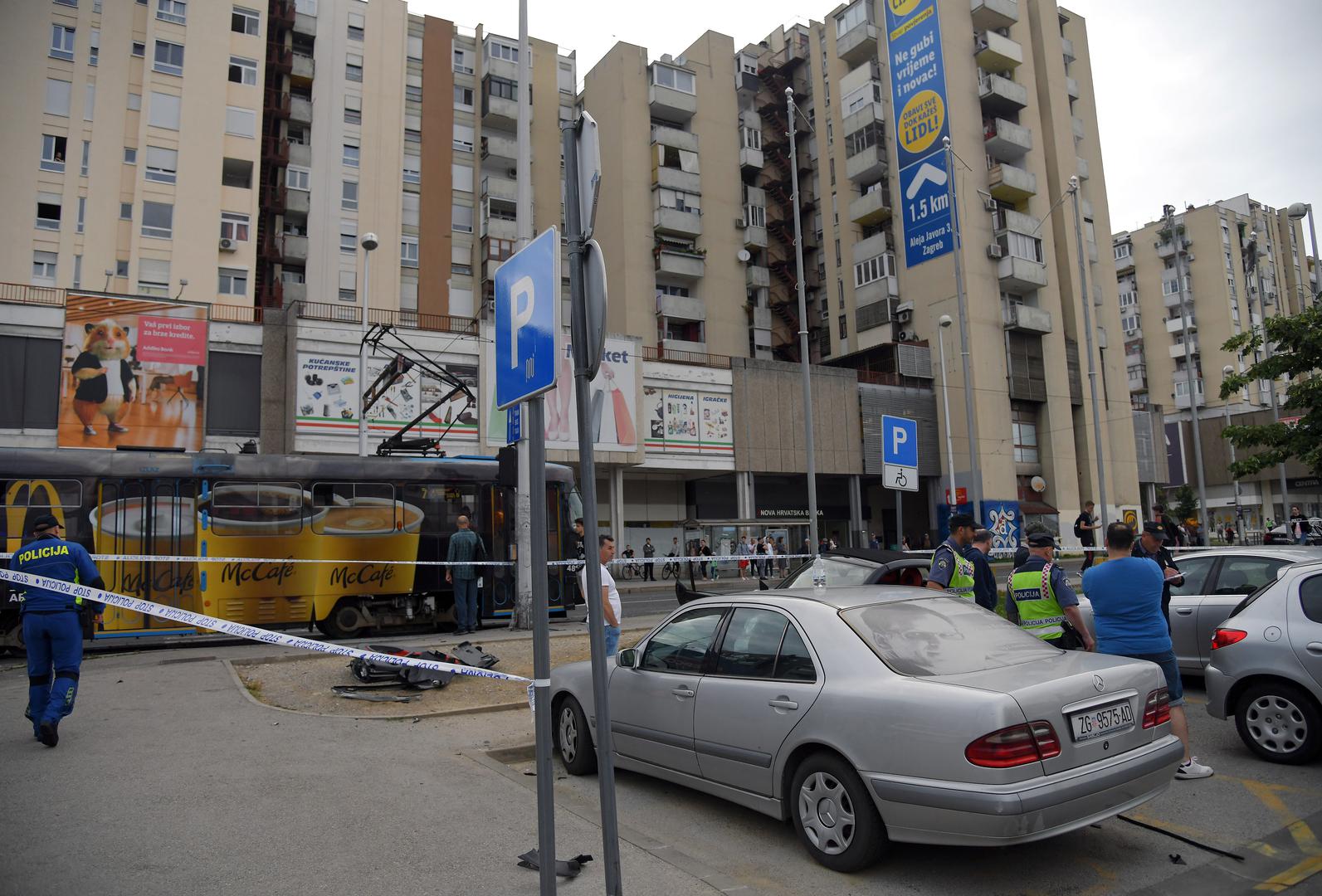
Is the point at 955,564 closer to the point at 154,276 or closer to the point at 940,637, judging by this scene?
the point at 940,637

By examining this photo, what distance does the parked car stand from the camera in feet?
20.7

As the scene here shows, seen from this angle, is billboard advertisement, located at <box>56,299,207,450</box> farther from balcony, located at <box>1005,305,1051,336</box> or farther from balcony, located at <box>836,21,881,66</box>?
balcony, located at <box>1005,305,1051,336</box>

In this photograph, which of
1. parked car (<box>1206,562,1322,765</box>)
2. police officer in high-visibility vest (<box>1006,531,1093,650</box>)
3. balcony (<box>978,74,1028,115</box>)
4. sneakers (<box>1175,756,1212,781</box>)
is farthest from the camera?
balcony (<box>978,74,1028,115</box>)

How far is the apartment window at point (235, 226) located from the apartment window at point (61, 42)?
25.6ft

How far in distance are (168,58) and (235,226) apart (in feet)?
23.0

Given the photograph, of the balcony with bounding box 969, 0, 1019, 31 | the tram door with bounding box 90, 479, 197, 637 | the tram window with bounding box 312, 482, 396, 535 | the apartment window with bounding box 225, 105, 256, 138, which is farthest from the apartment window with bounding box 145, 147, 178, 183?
the balcony with bounding box 969, 0, 1019, 31

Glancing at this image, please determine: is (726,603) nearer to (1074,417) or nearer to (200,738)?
(200,738)

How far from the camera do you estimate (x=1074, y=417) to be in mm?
47656

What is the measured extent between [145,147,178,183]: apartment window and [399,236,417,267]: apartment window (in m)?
9.88

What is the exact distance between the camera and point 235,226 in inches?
1390

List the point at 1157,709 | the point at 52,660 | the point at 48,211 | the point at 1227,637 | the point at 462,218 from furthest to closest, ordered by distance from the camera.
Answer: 1. the point at 462,218
2. the point at 48,211
3. the point at 52,660
4. the point at 1227,637
5. the point at 1157,709

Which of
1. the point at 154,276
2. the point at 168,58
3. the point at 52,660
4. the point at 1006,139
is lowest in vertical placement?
the point at 52,660

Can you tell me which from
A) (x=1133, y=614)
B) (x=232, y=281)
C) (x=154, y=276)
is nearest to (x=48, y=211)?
(x=154, y=276)

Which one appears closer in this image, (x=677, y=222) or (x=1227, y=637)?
(x=1227, y=637)
